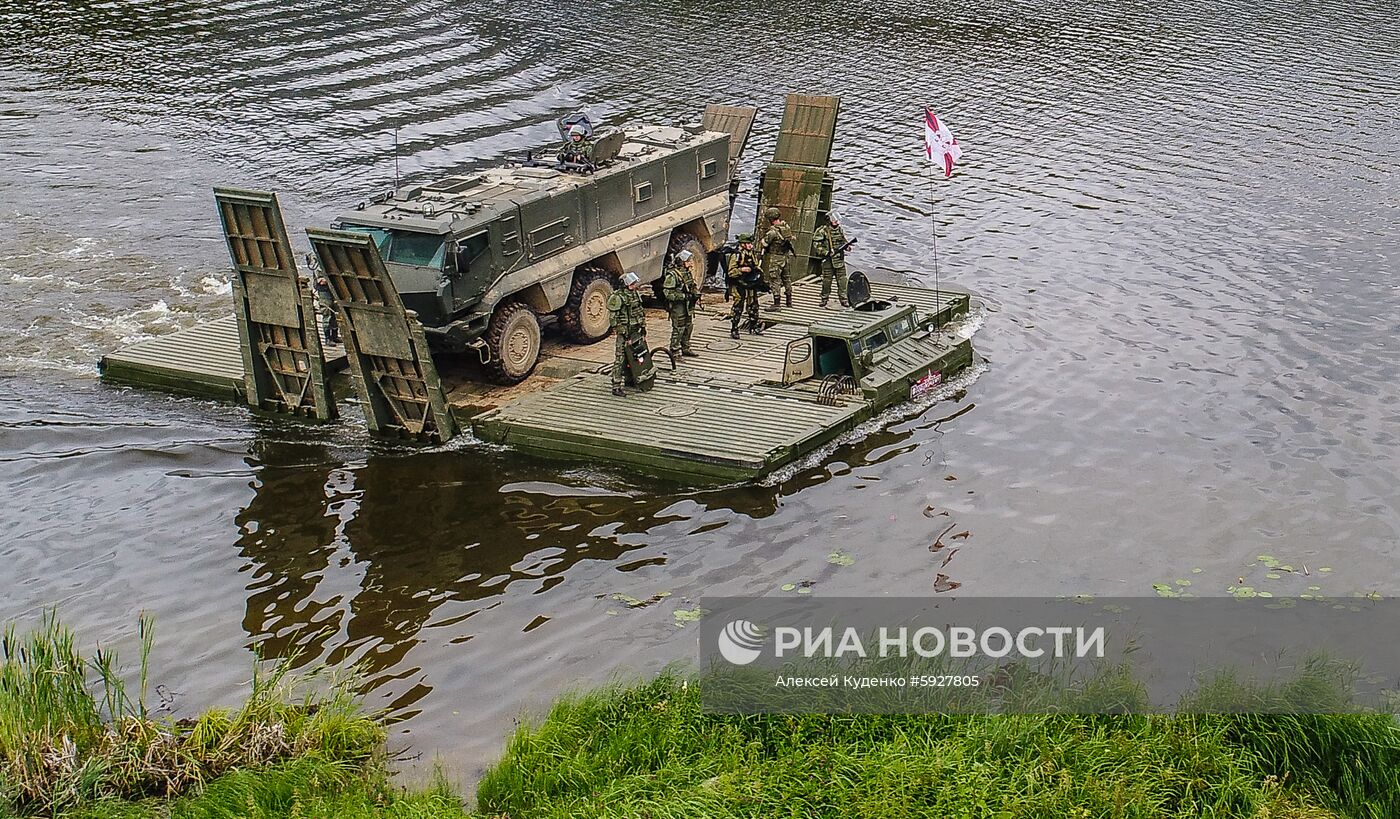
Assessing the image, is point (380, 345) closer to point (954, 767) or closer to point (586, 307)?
point (586, 307)

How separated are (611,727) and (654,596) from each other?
3.07 metres

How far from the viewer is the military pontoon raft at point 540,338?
16.6 meters

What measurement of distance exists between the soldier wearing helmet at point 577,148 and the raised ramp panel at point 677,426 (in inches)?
134

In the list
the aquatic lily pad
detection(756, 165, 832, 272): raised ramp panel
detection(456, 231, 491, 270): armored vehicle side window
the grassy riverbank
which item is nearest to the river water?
the aquatic lily pad

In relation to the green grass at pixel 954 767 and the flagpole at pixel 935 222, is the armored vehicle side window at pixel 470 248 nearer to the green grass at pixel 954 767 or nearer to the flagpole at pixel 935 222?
the flagpole at pixel 935 222

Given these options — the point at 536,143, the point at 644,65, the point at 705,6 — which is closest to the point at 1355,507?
the point at 536,143

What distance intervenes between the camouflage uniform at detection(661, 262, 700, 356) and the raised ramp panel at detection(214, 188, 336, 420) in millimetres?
4320

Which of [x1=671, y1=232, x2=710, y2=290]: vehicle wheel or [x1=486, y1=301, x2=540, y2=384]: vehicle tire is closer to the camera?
[x1=486, y1=301, x2=540, y2=384]: vehicle tire

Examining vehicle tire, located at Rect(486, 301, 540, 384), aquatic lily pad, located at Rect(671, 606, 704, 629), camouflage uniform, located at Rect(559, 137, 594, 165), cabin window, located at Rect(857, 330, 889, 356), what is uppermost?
camouflage uniform, located at Rect(559, 137, 594, 165)

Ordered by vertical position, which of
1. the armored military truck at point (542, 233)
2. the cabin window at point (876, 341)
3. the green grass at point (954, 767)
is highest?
the armored military truck at point (542, 233)

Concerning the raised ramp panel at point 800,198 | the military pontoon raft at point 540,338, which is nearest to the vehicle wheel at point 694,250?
the military pontoon raft at point 540,338

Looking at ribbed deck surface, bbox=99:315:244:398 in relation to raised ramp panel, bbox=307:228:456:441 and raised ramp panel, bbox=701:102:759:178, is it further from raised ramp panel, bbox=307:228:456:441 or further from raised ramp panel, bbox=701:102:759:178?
raised ramp panel, bbox=701:102:759:178

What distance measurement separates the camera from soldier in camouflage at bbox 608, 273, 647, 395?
17516 mm

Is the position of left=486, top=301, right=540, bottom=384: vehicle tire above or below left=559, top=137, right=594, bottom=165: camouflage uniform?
below
